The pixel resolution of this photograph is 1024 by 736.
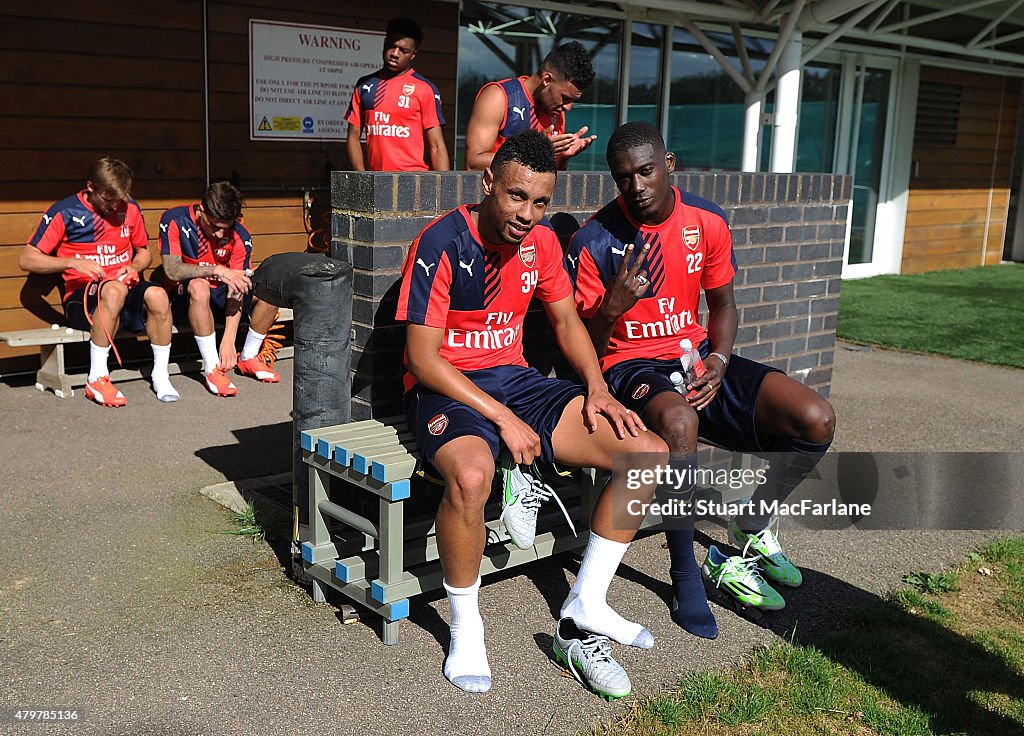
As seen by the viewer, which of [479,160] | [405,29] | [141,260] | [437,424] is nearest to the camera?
[437,424]

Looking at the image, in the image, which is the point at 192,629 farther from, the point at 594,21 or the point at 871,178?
the point at 871,178

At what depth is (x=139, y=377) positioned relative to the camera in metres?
6.72

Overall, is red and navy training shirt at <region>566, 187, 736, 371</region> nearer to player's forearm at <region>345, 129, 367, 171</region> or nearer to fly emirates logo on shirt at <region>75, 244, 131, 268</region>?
player's forearm at <region>345, 129, 367, 171</region>

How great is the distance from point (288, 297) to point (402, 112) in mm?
2778

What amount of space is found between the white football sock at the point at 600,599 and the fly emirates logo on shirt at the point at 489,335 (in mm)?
732

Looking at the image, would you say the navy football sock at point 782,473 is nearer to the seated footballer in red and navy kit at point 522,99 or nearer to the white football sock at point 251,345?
the seated footballer in red and navy kit at point 522,99

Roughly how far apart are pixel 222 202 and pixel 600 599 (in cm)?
402

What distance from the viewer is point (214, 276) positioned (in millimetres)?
6629

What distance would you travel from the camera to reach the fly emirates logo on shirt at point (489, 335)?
11.5 ft

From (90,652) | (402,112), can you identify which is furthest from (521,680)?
(402,112)

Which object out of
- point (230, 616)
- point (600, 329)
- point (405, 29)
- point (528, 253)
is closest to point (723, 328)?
point (600, 329)

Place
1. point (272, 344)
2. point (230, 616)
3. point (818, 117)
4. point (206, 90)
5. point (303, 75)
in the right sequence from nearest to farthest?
point (230, 616) → point (206, 90) → point (272, 344) → point (303, 75) → point (818, 117)

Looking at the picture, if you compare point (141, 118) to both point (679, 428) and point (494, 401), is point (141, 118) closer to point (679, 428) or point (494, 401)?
point (494, 401)

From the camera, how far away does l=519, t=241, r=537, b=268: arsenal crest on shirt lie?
3.53m
